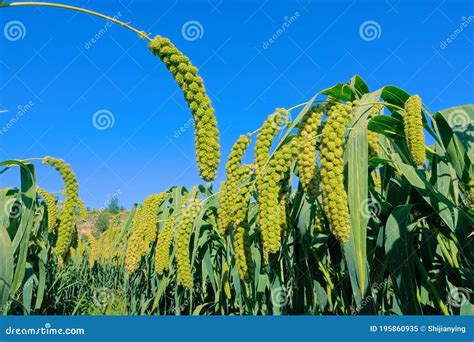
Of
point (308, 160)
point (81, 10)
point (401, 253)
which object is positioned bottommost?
point (401, 253)

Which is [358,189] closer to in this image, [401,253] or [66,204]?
[401,253]

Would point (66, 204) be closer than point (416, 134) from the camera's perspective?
No

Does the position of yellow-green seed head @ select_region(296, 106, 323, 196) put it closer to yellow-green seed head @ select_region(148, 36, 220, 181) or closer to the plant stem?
yellow-green seed head @ select_region(148, 36, 220, 181)

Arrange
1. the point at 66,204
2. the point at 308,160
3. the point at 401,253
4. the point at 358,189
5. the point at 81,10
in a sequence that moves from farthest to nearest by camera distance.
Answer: the point at 66,204
the point at 401,253
the point at 308,160
the point at 358,189
the point at 81,10

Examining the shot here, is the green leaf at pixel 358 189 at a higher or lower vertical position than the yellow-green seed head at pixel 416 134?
lower

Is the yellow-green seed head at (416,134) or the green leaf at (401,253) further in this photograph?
the green leaf at (401,253)

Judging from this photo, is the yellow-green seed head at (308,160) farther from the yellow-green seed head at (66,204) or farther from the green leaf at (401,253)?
the yellow-green seed head at (66,204)

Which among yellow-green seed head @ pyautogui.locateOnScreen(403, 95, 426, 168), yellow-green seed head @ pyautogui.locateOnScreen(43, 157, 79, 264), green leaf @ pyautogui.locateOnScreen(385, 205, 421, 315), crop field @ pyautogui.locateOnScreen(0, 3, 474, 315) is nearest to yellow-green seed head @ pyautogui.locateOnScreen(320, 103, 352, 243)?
crop field @ pyautogui.locateOnScreen(0, 3, 474, 315)

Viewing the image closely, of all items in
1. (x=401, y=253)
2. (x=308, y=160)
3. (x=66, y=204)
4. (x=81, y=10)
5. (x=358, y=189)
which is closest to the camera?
(x=81, y=10)

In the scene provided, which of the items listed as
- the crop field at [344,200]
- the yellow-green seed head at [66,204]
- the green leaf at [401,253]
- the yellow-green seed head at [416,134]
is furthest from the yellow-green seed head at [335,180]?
the yellow-green seed head at [66,204]

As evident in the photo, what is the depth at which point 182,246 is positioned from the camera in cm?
212

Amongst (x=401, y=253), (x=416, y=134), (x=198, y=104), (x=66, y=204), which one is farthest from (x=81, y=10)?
(x=66, y=204)

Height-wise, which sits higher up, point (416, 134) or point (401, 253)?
point (416, 134)

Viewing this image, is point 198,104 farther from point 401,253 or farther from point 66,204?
point 66,204
